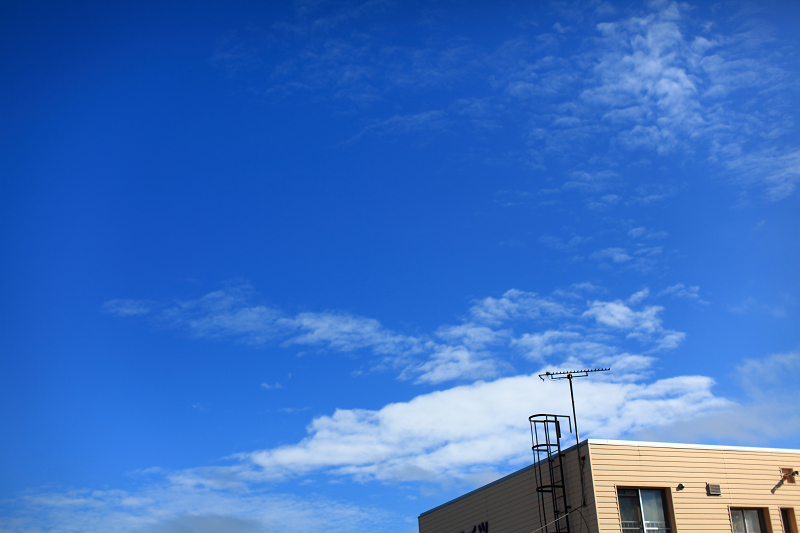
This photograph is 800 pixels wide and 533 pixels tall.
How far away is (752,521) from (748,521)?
0.65 feet

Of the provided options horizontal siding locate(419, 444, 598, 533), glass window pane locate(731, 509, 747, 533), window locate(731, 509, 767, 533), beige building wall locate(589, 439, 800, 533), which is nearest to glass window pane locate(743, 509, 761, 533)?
window locate(731, 509, 767, 533)

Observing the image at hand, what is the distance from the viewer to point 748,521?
26.1 meters

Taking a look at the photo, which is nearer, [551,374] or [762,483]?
[762,483]

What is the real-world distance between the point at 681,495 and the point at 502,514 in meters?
7.41

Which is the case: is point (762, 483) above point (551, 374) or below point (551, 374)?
below

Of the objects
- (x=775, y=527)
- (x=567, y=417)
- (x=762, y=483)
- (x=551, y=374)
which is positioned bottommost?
(x=775, y=527)

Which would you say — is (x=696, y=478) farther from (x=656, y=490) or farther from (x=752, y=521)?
(x=752, y=521)

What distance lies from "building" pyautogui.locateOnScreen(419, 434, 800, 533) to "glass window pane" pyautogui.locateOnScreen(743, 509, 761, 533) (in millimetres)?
37

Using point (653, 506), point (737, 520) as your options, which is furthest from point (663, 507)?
point (737, 520)

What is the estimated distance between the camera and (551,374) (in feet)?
93.1

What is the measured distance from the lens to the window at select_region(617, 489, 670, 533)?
80.5 feet

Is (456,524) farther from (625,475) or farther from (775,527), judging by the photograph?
(775,527)

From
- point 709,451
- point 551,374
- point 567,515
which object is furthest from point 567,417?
point 709,451

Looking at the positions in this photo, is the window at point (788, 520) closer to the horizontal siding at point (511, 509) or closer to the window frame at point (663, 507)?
the window frame at point (663, 507)
